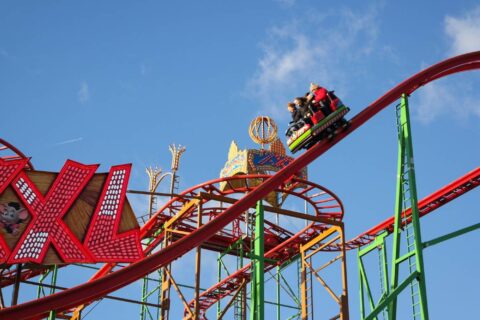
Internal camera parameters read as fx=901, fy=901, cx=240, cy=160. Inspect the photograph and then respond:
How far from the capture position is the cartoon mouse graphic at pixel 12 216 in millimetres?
17781

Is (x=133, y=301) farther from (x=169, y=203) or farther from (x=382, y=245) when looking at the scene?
(x=382, y=245)

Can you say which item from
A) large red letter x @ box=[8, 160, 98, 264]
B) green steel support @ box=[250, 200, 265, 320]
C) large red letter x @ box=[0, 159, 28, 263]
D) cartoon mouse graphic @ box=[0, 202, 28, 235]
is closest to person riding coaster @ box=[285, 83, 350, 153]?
green steel support @ box=[250, 200, 265, 320]

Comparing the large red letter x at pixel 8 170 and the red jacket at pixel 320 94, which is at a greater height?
the large red letter x at pixel 8 170

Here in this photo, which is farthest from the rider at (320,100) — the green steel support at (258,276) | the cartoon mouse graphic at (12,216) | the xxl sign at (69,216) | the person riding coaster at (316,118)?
the cartoon mouse graphic at (12,216)

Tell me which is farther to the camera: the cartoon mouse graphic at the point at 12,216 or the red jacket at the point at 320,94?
the cartoon mouse graphic at the point at 12,216

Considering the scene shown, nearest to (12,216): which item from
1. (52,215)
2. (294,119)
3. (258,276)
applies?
(52,215)

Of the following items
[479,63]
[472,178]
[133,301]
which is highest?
[479,63]

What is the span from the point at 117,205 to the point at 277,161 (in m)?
7.50

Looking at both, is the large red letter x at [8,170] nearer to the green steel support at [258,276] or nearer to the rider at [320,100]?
the green steel support at [258,276]

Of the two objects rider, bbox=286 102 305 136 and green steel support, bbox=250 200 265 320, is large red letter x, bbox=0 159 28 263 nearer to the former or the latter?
green steel support, bbox=250 200 265 320

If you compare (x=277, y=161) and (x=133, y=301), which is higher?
(x=277, y=161)

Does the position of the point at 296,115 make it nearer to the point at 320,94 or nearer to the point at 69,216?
the point at 320,94

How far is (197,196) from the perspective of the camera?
18.4m

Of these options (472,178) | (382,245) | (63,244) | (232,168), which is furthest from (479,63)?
(232,168)
